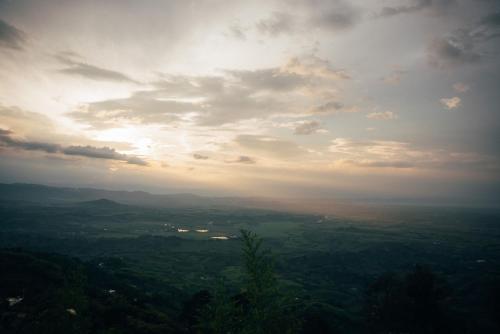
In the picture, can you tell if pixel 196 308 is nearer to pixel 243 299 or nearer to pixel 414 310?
pixel 243 299

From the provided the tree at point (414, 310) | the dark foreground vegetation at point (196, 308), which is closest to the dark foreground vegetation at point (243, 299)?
the dark foreground vegetation at point (196, 308)

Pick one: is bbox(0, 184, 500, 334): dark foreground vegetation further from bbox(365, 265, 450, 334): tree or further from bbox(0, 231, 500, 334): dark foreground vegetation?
bbox(365, 265, 450, 334): tree

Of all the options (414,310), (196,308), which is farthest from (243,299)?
(414,310)

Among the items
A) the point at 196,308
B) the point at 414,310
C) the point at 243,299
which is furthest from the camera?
the point at 414,310

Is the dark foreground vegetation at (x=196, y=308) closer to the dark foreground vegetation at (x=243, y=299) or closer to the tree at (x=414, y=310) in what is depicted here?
the tree at (x=414, y=310)

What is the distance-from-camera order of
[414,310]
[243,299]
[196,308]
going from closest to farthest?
[243,299]
[196,308]
[414,310]

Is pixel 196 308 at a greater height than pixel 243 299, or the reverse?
pixel 243 299

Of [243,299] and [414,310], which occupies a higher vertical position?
[243,299]

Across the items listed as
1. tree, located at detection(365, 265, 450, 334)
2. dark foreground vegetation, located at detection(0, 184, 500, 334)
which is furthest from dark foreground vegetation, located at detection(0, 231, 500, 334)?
dark foreground vegetation, located at detection(0, 184, 500, 334)

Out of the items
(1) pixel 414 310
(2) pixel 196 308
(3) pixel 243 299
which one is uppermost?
(3) pixel 243 299

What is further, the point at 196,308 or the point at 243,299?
the point at 196,308

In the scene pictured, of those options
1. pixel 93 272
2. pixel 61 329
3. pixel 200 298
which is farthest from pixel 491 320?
pixel 93 272

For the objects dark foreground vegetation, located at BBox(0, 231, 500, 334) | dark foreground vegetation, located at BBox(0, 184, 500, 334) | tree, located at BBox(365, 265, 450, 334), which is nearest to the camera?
dark foreground vegetation, located at BBox(0, 231, 500, 334)
